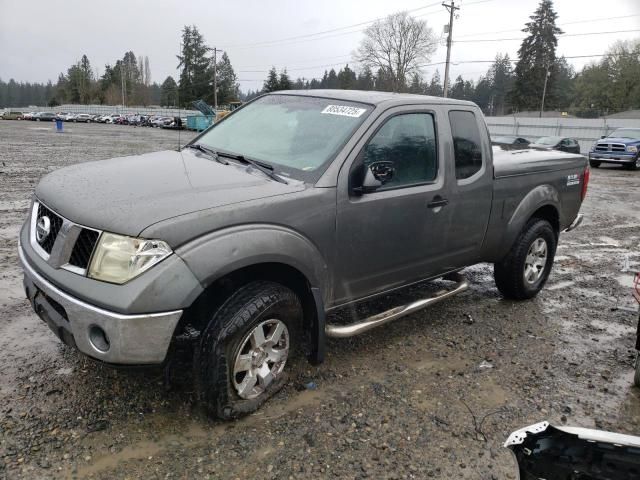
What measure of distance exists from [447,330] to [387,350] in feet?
2.47

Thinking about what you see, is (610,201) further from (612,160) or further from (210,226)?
(210,226)

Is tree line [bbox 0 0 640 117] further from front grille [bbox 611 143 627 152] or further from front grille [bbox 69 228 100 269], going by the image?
front grille [bbox 69 228 100 269]

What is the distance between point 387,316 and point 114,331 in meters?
1.92

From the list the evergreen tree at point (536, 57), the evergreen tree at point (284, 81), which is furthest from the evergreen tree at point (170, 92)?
the evergreen tree at point (536, 57)

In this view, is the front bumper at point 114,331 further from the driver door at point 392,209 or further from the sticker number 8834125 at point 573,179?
the sticker number 8834125 at point 573,179

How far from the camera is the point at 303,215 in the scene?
3.05 m

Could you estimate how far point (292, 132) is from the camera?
144 inches

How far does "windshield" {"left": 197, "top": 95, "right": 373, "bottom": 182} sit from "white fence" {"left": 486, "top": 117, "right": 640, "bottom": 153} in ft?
86.2

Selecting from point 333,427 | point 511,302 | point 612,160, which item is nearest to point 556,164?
point 511,302

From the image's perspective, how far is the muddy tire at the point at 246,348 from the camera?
277 cm

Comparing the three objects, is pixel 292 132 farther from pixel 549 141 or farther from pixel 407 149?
pixel 549 141

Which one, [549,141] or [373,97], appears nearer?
[373,97]

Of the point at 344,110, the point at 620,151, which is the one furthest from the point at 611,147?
the point at 344,110

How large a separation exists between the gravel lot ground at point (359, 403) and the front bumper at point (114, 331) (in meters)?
0.58
